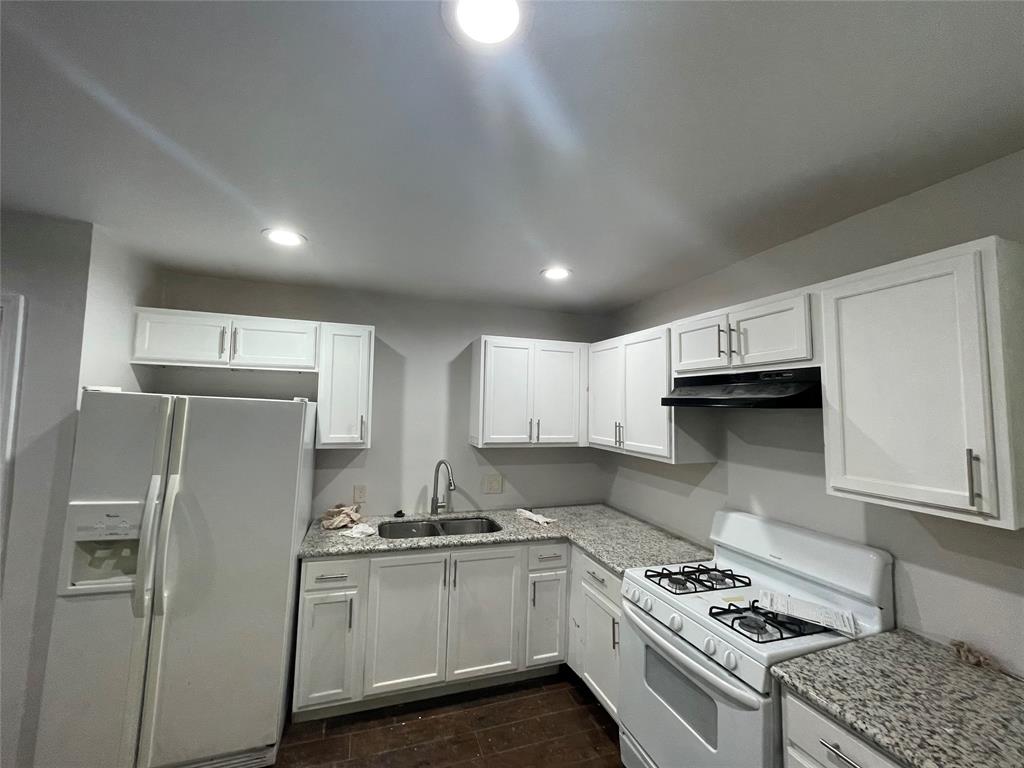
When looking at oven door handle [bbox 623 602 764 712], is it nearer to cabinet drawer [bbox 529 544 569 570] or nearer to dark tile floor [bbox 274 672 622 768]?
cabinet drawer [bbox 529 544 569 570]

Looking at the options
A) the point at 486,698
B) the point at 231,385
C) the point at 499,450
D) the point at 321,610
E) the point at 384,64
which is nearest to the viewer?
the point at 384,64

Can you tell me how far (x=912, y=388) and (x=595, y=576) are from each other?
66.0 inches

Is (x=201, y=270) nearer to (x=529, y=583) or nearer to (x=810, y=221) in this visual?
(x=529, y=583)

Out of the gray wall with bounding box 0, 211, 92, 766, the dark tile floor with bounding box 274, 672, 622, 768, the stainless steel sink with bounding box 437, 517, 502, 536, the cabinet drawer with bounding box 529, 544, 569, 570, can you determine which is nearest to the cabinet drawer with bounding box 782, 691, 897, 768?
the dark tile floor with bounding box 274, 672, 622, 768

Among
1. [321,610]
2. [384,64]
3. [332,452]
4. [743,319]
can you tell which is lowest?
[321,610]

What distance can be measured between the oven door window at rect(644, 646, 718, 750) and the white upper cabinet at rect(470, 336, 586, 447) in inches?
58.1

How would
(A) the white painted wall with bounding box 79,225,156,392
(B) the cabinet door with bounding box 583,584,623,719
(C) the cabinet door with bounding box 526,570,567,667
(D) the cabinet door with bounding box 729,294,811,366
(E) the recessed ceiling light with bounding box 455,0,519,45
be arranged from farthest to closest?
1. (C) the cabinet door with bounding box 526,570,567,667
2. (B) the cabinet door with bounding box 583,584,623,719
3. (A) the white painted wall with bounding box 79,225,156,392
4. (D) the cabinet door with bounding box 729,294,811,366
5. (E) the recessed ceiling light with bounding box 455,0,519,45

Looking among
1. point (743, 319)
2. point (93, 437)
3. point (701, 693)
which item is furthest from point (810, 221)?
point (93, 437)

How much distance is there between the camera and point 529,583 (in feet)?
8.09

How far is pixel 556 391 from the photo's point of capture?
298 cm

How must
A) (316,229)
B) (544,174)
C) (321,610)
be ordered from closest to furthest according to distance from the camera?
(544,174) < (316,229) < (321,610)

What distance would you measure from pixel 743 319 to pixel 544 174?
111cm

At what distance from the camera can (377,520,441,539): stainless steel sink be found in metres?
2.71

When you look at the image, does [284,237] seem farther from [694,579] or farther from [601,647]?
[601,647]
